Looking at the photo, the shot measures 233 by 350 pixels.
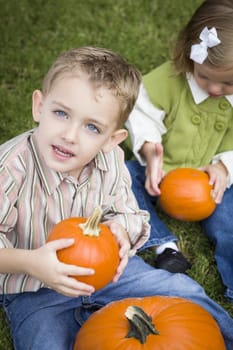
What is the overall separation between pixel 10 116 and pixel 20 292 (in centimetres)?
145

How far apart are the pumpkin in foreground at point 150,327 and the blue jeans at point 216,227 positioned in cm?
66

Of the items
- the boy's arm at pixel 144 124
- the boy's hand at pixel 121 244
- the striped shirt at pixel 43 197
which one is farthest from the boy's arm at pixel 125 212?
the boy's arm at pixel 144 124

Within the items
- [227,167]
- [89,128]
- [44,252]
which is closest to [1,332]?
[44,252]

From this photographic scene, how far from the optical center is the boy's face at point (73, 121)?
2.19 m

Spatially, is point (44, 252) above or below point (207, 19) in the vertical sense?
below

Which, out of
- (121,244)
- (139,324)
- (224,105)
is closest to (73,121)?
(121,244)

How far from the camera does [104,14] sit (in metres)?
4.62

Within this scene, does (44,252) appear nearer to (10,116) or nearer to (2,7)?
(10,116)

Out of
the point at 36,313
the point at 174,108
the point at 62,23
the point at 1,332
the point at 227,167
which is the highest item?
the point at 62,23

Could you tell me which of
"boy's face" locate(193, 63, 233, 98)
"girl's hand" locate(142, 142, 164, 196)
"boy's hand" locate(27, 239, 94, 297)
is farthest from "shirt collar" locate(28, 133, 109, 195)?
"boy's face" locate(193, 63, 233, 98)

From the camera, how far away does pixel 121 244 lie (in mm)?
2357

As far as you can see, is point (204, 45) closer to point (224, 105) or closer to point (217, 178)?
point (224, 105)

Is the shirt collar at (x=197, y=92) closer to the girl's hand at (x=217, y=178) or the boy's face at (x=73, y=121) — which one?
the girl's hand at (x=217, y=178)

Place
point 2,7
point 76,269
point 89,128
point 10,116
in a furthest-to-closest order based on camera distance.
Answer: point 2,7
point 10,116
point 89,128
point 76,269
